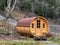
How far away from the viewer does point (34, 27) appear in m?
24.2

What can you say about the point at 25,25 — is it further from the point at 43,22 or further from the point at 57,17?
the point at 57,17

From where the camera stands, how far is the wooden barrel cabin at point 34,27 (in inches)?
930

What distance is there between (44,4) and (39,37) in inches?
1061

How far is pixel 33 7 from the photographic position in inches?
1961

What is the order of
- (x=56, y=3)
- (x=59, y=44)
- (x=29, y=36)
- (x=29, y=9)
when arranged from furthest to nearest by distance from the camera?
(x=56, y=3)
(x=29, y=9)
(x=29, y=36)
(x=59, y=44)

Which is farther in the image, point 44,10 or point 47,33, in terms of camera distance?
point 44,10

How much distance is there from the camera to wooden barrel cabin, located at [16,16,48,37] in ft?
77.5

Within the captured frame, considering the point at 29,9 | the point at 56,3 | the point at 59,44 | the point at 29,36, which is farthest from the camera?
the point at 56,3

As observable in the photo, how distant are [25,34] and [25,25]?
0.95 metres

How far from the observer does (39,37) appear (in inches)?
899

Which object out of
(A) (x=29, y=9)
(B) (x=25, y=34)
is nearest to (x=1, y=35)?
(B) (x=25, y=34)

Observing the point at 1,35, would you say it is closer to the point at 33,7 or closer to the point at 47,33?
the point at 47,33

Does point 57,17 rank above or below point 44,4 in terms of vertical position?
below

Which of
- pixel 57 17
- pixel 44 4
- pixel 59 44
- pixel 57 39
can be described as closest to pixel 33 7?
pixel 44 4
